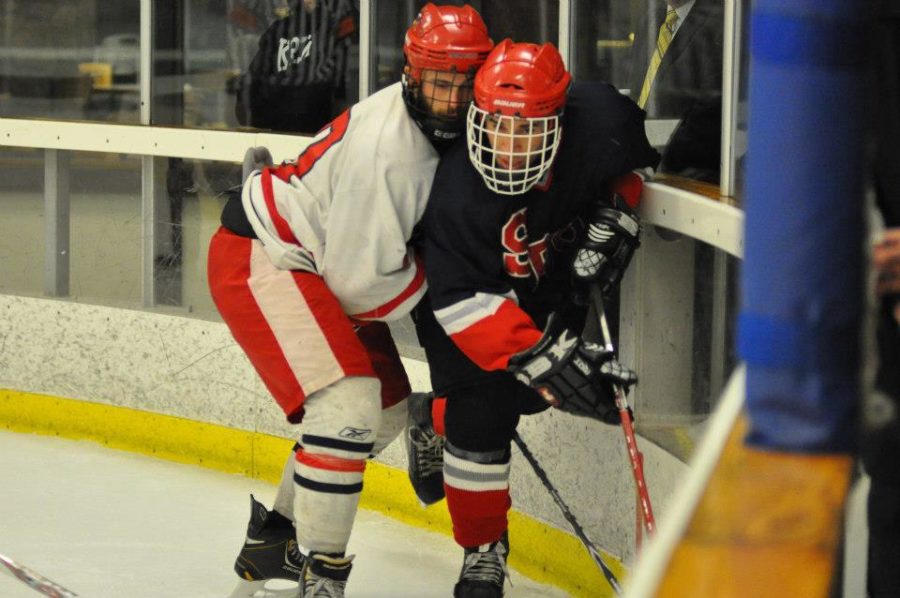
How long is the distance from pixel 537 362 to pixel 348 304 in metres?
0.47

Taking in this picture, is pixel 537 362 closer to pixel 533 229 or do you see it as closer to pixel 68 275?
pixel 533 229

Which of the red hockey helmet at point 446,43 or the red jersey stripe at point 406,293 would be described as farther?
the red jersey stripe at point 406,293

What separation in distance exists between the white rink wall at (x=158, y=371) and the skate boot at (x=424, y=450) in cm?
30

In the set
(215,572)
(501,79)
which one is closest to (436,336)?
(501,79)

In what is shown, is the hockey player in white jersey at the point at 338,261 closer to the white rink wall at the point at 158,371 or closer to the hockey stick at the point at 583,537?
the hockey stick at the point at 583,537

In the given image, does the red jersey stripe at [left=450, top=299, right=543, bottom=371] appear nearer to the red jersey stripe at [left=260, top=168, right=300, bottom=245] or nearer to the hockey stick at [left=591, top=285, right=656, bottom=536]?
the hockey stick at [left=591, top=285, right=656, bottom=536]

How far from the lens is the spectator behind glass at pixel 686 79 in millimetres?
2551

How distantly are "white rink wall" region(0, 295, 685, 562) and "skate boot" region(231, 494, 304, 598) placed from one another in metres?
0.56

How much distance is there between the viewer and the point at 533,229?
2.43m

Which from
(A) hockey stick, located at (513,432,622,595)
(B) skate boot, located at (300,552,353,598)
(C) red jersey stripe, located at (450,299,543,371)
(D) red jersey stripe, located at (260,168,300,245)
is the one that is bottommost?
(B) skate boot, located at (300,552,353,598)

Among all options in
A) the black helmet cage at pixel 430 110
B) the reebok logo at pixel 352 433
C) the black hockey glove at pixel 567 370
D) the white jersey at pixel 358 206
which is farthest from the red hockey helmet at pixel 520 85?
the reebok logo at pixel 352 433

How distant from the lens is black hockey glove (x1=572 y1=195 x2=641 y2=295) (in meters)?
2.41

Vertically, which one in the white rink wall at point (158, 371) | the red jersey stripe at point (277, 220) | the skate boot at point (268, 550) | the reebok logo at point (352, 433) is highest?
the red jersey stripe at point (277, 220)

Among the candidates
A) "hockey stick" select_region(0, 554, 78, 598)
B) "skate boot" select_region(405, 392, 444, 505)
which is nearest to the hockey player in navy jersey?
"skate boot" select_region(405, 392, 444, 505)
